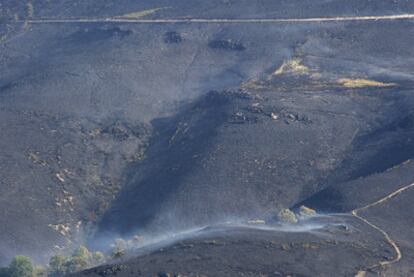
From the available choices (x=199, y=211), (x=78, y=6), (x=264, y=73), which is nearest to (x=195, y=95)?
(x=264, y=73)

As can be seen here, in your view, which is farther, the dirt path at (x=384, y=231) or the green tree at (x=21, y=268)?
the green tree at (x=21, y=268)

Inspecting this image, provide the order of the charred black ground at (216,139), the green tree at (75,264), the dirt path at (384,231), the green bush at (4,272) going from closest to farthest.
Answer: the dirt path at (384,231) < the charred black ground at (216,139) < the green bush at (4,272) < the green tree at (75,264)

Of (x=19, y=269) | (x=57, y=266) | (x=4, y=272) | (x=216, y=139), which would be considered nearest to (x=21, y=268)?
(x=19, y=269)

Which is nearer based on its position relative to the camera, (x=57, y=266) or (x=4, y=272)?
(x=4, y=272)

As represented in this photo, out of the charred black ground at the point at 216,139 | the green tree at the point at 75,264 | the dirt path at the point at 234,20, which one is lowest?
the green tree at the point at 75,264

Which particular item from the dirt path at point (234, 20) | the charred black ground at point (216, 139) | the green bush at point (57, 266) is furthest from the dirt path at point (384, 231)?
the dirt path at point (234, 20)

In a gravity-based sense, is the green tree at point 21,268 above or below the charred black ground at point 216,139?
below

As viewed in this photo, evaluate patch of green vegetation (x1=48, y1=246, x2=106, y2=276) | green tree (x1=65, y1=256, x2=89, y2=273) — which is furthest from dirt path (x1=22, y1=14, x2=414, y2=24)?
green tree (x1=65, y1=256, x2=89, y2=273)

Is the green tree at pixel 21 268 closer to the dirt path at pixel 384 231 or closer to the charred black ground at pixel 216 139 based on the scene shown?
the charred black ground at pixel 216 139

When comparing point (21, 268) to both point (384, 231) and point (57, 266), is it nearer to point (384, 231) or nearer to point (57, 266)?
point (57, 266)
